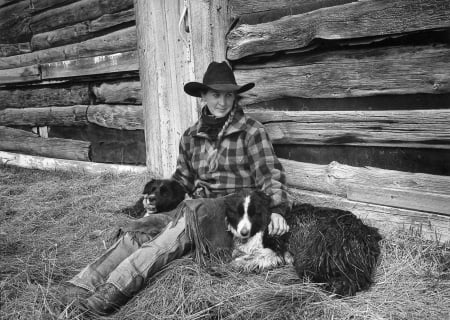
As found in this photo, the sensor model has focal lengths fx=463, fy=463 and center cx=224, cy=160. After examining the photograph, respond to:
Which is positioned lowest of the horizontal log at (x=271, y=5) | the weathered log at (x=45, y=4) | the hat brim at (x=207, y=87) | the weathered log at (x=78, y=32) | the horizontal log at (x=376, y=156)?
the horizontal log at (x=376, y=156)

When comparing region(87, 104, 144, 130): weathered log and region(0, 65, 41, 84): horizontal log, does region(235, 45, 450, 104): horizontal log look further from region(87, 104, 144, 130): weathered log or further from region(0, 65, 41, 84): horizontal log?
region(0, 65, 41, 84): horizontal log

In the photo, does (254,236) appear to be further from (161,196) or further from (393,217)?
(393,217)

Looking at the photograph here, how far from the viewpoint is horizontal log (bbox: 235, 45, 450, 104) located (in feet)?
10.3

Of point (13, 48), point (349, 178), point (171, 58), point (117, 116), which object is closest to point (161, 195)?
point (349, 178)

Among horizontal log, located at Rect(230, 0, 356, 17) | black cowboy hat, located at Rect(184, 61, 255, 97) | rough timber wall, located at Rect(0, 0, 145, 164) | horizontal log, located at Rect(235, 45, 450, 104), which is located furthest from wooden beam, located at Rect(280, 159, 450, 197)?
rough timber wall, located at Rect(0, 0, 145, 164)

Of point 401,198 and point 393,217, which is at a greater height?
point 401,198

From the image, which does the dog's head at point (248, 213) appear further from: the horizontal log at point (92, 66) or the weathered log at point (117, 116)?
the horizontal log at point (92, 66)

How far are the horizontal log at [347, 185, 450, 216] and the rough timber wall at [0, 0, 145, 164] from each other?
2851 millimetres

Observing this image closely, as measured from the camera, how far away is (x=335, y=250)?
9.21 feet

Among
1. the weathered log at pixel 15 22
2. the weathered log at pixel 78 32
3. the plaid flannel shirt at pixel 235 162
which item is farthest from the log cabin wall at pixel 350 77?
the weathered log at pixel 15 22

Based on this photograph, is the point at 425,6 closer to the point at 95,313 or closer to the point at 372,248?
the point at 372,248

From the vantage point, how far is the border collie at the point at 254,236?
302 centimetres

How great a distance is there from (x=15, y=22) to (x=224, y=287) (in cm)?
605

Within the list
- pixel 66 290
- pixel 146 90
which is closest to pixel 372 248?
pixel 66 290
